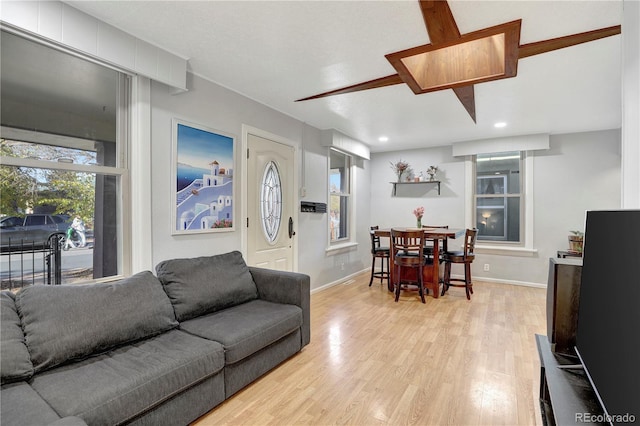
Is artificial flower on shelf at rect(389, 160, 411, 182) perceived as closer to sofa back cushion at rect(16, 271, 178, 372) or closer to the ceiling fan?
the ceiling fan

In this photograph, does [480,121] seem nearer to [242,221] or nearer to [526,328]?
[526,328]

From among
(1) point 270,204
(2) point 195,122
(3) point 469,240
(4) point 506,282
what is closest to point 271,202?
(1) point 270,204

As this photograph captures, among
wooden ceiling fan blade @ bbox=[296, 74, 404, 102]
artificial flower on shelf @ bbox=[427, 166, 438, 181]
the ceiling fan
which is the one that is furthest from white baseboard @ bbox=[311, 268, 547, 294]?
the ceiling fan

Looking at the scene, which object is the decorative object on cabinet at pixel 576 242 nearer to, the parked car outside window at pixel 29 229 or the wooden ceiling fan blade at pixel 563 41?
the wooden ceiling fan blade at pixel 563 41

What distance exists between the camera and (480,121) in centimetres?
429

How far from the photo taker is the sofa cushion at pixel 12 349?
4.59 feet

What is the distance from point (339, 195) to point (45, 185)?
4055 millimetres

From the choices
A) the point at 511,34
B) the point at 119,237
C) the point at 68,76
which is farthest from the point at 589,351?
the point at 68,76

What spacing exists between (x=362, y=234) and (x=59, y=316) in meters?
5.07

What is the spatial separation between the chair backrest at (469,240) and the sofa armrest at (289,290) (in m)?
2.60

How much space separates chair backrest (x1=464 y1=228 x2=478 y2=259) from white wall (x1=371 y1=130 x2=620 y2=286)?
1.21m

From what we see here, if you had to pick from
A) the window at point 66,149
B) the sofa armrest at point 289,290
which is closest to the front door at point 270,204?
the sofa armrest at point 289,290

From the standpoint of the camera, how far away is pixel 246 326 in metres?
2.15

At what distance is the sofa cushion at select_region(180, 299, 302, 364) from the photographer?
1.99 m
